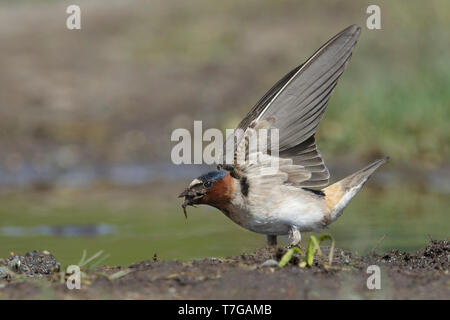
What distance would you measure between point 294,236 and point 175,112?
9370mm

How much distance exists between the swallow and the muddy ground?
0.55 metres

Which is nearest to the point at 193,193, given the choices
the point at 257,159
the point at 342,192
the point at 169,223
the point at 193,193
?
the point at 193,193

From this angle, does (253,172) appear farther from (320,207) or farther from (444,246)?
(444,246)

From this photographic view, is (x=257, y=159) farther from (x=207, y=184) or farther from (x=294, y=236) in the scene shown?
(x=294, y=236)

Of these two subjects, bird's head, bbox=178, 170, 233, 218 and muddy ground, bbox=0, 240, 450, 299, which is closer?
muddy ground, bbox=0, 240, 450, 299

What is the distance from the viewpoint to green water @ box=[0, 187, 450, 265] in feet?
24.5

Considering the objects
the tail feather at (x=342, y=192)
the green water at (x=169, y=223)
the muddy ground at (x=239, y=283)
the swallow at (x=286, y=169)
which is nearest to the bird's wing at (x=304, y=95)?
the swallow at (x=286, y=169)

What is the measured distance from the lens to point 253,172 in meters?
5.55

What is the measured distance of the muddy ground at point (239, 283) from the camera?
4.31 m

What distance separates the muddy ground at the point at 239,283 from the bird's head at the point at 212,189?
0.56 metres

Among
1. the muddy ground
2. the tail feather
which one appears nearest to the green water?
the tail feather

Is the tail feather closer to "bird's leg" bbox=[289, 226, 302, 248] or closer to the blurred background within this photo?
"bird's leg" bbox=[289, 226, 302, 248]

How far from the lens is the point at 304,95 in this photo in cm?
562

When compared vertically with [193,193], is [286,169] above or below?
above
